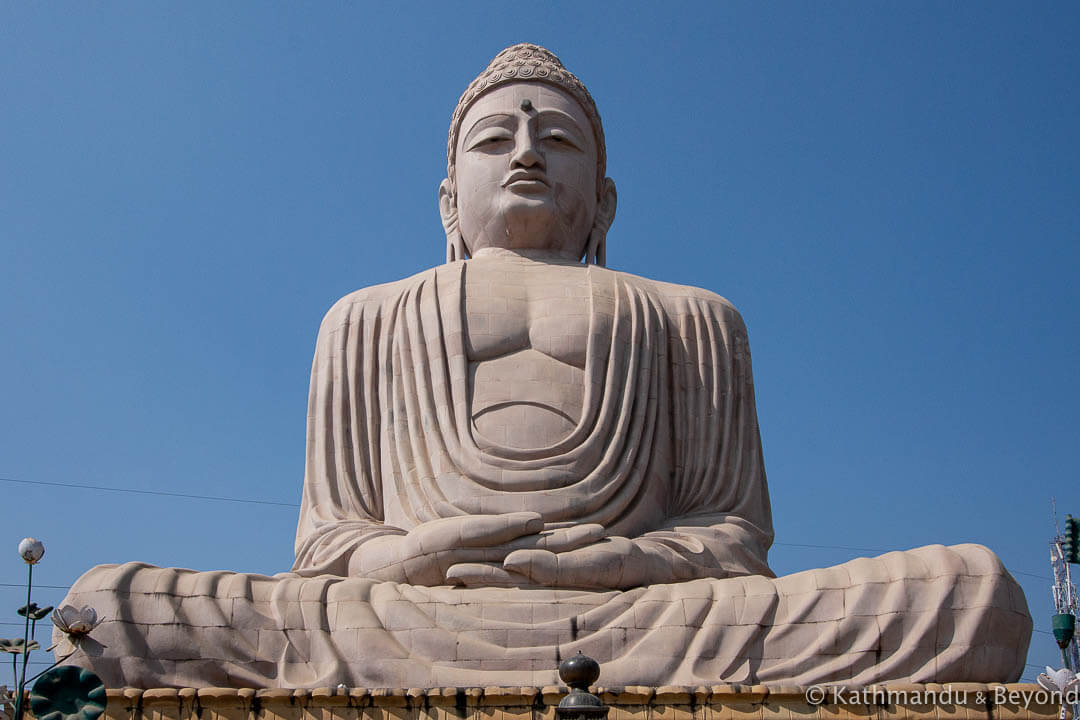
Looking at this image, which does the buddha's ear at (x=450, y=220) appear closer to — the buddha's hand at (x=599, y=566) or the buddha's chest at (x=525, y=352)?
the buddha's chest at (x=525, y=352)

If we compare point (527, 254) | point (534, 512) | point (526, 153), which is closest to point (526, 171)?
point (526, 153)

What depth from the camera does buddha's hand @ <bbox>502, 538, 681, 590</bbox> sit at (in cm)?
966

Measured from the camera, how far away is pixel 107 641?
880 centimetres

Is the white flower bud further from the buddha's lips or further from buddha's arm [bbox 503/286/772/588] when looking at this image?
the buddha's lips

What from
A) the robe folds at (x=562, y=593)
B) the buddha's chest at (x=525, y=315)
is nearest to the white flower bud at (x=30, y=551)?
the robe folds at (x=562, y=593)

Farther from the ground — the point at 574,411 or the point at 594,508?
the point at 574,411

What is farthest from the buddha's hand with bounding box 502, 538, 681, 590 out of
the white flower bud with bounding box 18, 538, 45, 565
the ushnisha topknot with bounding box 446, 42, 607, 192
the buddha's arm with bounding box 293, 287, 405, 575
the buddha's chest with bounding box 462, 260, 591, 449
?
the ushnisha topknot with bounding box 446, 42, 607, 192

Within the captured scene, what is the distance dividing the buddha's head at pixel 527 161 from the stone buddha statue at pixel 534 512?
22 mm

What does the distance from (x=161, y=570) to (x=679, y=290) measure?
5.41 meters

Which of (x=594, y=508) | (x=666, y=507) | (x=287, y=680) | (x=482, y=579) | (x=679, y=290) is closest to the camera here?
(x=287, y=680)

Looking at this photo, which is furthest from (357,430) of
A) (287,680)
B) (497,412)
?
(287,680)

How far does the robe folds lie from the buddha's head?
144 cm

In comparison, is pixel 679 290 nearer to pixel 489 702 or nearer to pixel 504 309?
pixel 504 309

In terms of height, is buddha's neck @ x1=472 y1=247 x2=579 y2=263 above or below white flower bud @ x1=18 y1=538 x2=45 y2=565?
above
